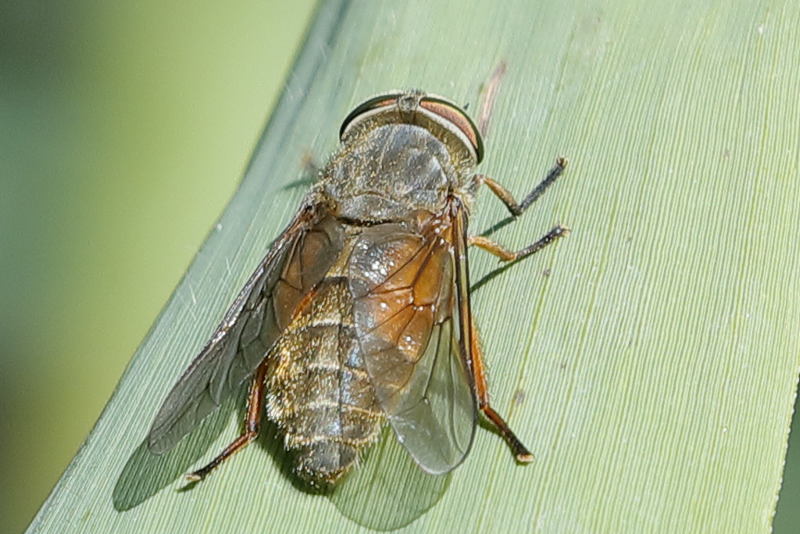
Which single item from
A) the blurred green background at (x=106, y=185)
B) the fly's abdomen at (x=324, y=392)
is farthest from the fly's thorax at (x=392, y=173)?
the blurred green background at (x=106, y=185)

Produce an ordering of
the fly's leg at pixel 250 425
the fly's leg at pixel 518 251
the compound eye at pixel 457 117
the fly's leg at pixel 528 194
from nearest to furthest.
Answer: the fly's leg at pixel 250 425 < the fly's leg at pixel 518 251 < the fly's leg at pixel 528 194 < the compound eye at pixel 457 117

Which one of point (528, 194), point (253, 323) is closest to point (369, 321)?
point (253, 323)

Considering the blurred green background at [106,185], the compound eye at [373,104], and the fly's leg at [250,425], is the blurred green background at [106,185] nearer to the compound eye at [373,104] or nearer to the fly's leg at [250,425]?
the compound eye at [373,104]

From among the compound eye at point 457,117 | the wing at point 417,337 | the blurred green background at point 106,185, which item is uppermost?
the compound eye at point 457,117

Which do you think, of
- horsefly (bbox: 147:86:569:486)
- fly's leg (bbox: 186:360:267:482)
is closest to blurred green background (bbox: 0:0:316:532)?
horsefly (bbox: 147:86:569:486)

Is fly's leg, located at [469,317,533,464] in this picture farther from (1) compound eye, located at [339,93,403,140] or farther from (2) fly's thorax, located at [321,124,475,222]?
(1) compound eye, located at [339,93,403,140]
